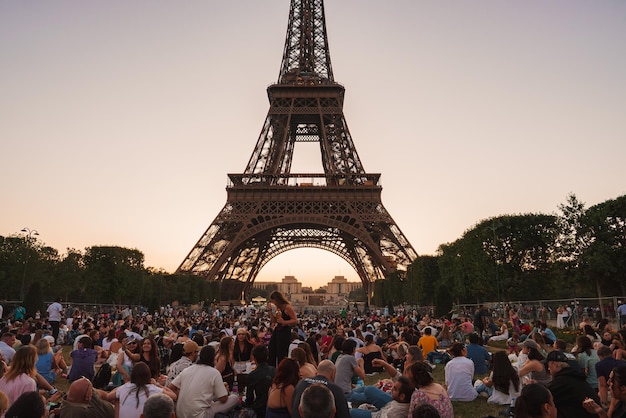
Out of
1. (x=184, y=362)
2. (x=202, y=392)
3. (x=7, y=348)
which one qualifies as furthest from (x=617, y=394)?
(x=7, y=348)

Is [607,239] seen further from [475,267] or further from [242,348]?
[242,348]

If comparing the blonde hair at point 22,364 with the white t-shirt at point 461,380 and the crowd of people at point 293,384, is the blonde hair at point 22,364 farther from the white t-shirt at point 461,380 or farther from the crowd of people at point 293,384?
the white t-shirt at point 461,380

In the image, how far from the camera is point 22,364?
6.62 metres

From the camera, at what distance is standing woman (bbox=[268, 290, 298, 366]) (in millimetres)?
8820

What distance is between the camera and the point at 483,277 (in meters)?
38.0

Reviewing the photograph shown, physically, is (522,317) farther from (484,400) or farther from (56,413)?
(56,413)

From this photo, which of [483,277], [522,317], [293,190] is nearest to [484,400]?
[522,317]

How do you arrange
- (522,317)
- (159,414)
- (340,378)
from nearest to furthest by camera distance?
(159,414)
(340,378)
(522,317)

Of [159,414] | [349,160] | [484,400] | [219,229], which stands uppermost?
[349,160]

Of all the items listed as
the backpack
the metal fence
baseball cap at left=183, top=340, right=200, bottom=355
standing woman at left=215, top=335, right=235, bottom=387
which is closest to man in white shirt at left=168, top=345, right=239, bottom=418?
standing woman at left=215, top=335, right=235, bottom=387

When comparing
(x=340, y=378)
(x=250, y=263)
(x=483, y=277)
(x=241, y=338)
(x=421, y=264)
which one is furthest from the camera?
(x=250, y=263)

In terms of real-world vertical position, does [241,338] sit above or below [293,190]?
below

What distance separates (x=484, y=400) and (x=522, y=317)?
1967 centimetres

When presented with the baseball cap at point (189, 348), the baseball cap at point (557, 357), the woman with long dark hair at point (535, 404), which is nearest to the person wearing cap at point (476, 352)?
the baseball cap at point (557, 357)
